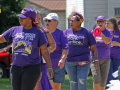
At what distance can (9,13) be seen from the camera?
21328mm

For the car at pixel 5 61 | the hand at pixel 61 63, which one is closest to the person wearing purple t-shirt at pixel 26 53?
the hand at pixel 61 63

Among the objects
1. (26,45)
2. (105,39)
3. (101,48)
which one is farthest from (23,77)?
(101,48)

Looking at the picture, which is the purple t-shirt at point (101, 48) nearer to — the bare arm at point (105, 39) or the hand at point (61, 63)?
the bare arm at point (105, 39)

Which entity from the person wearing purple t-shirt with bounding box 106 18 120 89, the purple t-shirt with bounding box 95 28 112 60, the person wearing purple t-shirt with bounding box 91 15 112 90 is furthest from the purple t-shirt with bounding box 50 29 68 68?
the person wearing purple t-shirt with bounding box 106 18 120 89

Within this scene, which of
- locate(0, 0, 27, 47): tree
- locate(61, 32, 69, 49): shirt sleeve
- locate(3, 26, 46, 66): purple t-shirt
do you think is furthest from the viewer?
locate(0, 0, 27, 47): tree

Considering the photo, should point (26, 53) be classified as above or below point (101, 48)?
above

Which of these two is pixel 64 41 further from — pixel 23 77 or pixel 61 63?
pixel 23 77

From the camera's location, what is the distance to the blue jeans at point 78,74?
6555 millimetres

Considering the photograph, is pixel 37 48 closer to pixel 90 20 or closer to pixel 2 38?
pixel 2 38

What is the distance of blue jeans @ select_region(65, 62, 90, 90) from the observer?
258 inches

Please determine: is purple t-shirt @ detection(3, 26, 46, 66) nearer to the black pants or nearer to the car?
the black pants

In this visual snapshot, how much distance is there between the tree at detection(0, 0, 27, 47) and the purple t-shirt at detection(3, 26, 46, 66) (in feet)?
53.9

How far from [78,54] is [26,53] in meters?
2.21

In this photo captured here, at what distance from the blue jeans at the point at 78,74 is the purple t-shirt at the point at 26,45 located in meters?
1.99
